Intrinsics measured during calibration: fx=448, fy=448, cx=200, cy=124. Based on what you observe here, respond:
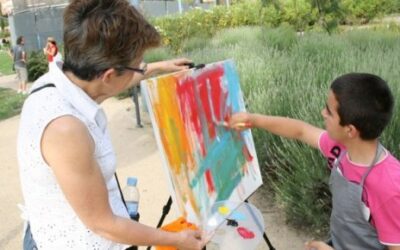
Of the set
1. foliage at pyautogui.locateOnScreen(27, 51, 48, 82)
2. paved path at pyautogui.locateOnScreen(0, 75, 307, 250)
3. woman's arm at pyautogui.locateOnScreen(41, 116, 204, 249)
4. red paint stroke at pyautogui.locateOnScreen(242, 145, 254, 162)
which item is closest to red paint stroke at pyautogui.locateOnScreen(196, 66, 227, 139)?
red paint stroke at pyautogui.locateOnScreen(242, 145, 254, 162)

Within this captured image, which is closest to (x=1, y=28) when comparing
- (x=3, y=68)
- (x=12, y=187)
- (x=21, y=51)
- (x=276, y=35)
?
(x=3, y=68)

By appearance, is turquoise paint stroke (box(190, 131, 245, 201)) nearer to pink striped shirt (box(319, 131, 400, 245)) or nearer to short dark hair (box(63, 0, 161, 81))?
pink striped shirt (box(319, 131, 400, 245))

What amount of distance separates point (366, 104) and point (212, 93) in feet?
2.66

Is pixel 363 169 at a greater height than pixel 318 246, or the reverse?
pixel 363 169

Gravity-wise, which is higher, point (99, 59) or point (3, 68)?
point (99, 59)

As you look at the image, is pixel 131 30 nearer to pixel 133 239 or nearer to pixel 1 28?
pixel 133 239

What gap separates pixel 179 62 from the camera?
2.45 meters

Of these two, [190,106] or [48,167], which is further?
[190,106]

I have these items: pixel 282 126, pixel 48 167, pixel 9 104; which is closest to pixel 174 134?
pixel 282 126

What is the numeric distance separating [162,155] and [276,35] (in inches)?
334

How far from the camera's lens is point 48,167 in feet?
4.54

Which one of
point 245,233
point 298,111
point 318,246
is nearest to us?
point 318,246

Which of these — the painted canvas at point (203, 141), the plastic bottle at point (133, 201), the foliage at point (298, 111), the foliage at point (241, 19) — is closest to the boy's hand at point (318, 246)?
the painted canvas at point (203, 141)

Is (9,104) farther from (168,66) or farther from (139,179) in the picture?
(168,66)
